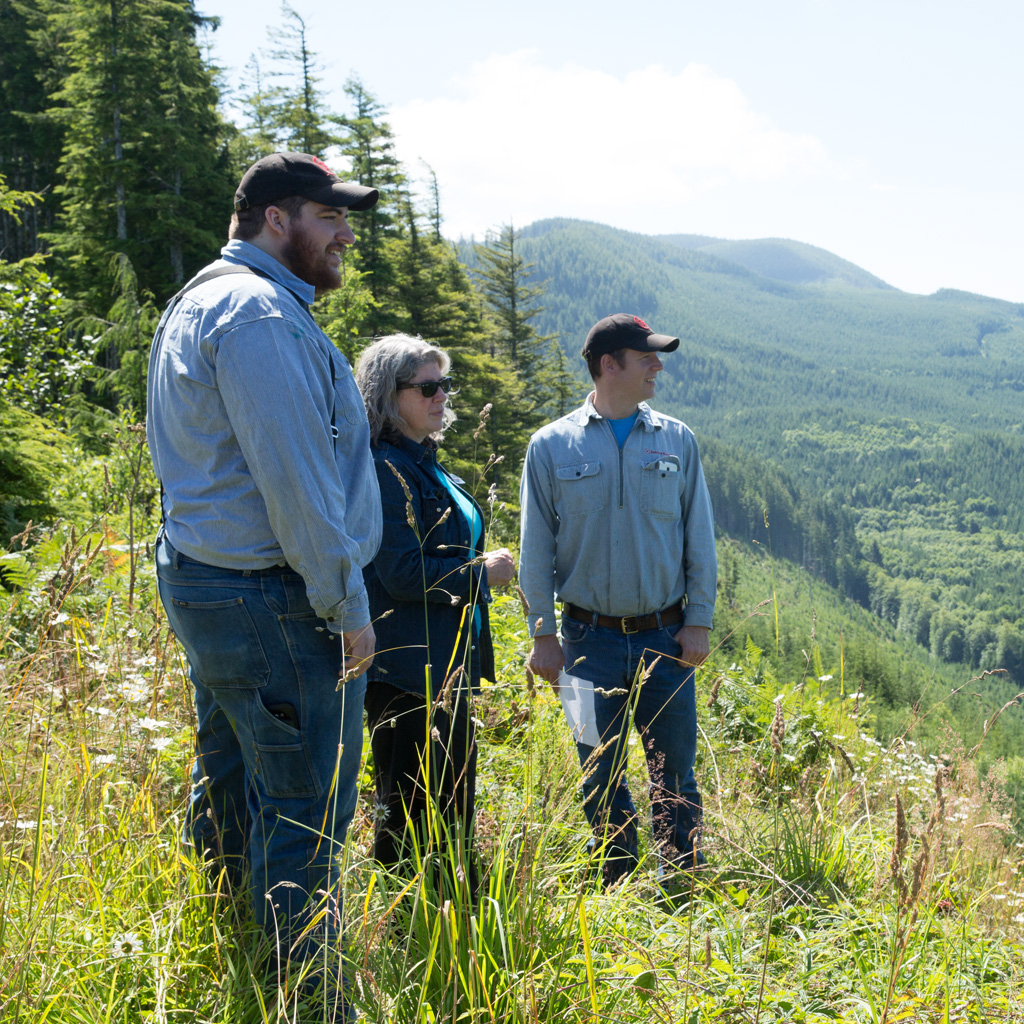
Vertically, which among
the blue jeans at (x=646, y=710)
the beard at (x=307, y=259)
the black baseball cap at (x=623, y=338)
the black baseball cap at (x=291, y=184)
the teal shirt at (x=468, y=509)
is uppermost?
the black baseball cap at (x=291, y=184)

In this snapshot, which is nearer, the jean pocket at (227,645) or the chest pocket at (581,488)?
the jean pocket at (227,645)

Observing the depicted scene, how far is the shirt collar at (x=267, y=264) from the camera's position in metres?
2.01

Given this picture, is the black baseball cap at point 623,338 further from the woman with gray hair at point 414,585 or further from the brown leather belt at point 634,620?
the brown leather belt at point 634,620

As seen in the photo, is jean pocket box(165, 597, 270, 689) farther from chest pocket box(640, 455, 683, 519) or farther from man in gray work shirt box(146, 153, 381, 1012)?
chest pocket box(640, 455, 683, 519)

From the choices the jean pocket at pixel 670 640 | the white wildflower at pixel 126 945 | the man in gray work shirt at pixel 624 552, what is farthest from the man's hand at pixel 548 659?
the white wildflower at pixel 126 945

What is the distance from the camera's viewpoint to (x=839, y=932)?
87.7 inches

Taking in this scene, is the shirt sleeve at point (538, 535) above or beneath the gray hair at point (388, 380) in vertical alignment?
beneath

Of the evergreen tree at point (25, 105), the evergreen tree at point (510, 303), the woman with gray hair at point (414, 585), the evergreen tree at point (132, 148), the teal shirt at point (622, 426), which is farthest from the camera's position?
the evergreen tree at point (510, 303)

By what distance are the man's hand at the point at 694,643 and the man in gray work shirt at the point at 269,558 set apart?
1.67 m

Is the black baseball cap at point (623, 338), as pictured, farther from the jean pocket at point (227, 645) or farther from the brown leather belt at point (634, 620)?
the jean pocket at point (227, 645)

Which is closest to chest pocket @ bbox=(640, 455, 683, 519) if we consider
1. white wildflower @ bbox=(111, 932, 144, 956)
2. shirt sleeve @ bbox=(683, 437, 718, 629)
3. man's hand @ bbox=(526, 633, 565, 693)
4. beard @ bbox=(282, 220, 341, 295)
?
shirt sleeve @ bbox=(683, 437, 718, 629)

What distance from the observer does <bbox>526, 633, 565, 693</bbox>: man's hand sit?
3.22 metres

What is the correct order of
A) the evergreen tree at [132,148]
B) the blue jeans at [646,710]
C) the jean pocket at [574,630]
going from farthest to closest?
1. the evergreen tree at [132,148]
2. the jean pocket at [574,630]
3. the blue jeans at [646,710]

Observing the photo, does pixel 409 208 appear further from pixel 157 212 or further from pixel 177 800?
pixel 177 800
